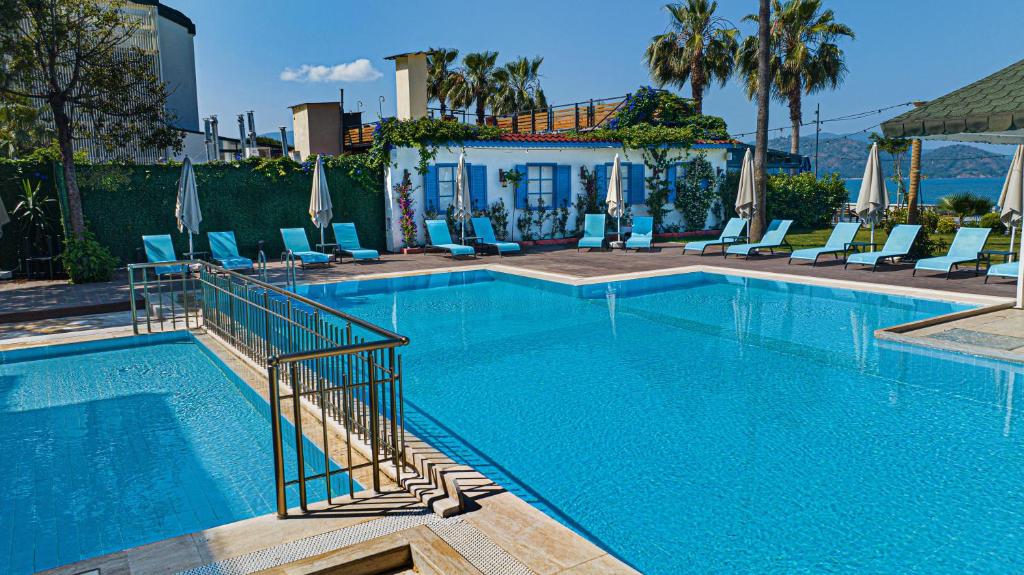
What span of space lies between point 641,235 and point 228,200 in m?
10.1

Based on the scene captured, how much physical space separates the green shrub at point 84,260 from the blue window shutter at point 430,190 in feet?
24.0

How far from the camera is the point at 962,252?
1280 centimetres

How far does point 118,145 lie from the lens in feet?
45.0

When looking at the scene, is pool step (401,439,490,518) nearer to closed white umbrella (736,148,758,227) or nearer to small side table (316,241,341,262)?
small side table (316,241,341,262)

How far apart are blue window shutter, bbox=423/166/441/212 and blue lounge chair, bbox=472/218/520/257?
3.73ft

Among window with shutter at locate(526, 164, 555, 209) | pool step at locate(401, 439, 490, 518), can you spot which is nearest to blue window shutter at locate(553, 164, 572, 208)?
window with shutter at locate(526, 164, 555, 209)

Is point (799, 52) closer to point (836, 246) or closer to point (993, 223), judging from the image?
point (993, 223)

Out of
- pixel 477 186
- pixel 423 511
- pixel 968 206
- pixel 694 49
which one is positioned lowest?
pixel 423 511

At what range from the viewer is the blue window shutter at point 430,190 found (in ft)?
58.5

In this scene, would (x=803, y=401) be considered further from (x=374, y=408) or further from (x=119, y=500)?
(x=119, y=500)

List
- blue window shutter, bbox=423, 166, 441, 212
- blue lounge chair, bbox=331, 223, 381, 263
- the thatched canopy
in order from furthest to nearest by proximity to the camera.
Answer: blue window shutter, bbox=423, 166, 441, 212
blue lounge chair, bbox=331, 223, 381, 263
the thatched canopy

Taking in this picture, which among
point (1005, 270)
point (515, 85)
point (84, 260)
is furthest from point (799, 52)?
point (84, 260)

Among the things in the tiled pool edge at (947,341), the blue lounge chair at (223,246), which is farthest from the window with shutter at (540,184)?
the tiled pool edge at (947,341)

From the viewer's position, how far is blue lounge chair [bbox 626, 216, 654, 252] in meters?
18.2
